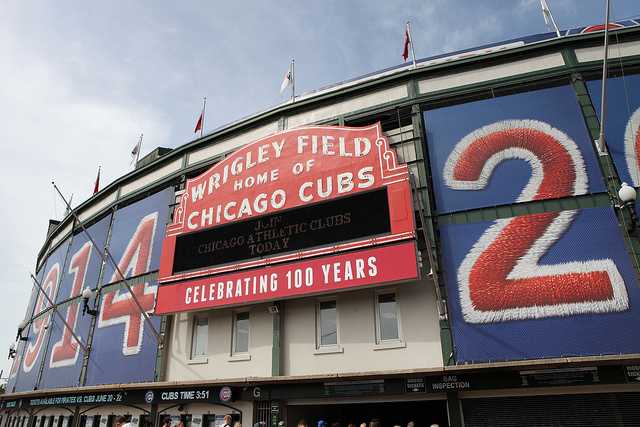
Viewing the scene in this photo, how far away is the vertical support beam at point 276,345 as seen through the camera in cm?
1670

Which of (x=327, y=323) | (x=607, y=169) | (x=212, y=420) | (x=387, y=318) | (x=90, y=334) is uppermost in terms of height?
(x=607, y=169)

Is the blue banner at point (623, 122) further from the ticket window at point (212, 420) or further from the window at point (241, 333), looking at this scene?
the ticket window at point (212, 420)

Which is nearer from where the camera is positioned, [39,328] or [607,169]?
[607,169]

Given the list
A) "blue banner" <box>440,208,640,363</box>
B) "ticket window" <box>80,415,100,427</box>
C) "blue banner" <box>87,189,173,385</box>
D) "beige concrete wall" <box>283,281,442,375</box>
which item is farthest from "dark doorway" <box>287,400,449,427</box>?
"ticket window" <box>80,415,100,427</box>

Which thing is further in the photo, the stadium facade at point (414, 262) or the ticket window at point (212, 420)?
the ticket window at point (212, 420)

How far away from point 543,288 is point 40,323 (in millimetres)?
33309

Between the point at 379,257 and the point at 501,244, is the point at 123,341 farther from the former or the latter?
the point at 501,244

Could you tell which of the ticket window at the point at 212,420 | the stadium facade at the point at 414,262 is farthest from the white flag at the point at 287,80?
the ticket window at the point at 212,420

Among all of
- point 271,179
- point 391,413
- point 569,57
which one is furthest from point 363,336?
point 569,57

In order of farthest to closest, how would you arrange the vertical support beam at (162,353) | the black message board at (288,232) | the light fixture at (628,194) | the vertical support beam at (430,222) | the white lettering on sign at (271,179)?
the vertical support beam at (162,353)
the white lettering on sign at (271,179)
the black message board at (288,232)
the vertical support beam at (430,222)
the light fixture at (628,194)

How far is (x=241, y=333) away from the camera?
18484mm

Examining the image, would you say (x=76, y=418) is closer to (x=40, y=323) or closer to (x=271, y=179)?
(x=40, y=323)

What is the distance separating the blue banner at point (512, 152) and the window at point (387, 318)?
3.64m

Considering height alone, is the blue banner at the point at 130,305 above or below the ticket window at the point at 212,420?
above
